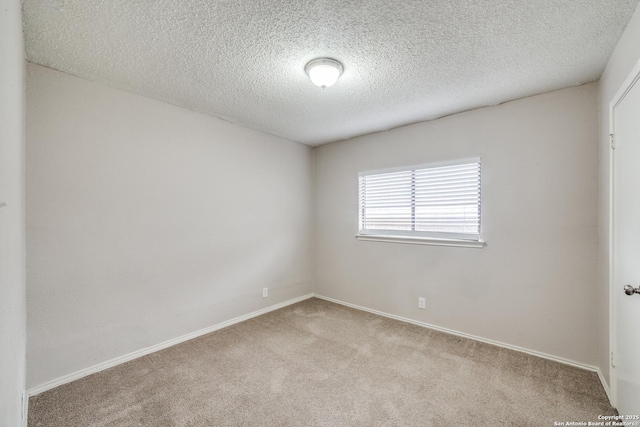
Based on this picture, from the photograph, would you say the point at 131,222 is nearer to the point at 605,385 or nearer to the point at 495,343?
the point at 495,343

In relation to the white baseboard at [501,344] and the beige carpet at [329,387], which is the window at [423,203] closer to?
the white baseboard at [501,344]

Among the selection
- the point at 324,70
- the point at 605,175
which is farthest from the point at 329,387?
the point at 605,175

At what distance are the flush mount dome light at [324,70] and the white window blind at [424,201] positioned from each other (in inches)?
65.9

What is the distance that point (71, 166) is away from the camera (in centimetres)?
215

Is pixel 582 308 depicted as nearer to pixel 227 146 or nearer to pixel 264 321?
pixel 264 321

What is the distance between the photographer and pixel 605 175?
2.01 m

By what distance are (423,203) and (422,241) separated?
447mm

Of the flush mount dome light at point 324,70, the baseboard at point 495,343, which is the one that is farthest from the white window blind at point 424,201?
the flush mount dome light at point 324,70

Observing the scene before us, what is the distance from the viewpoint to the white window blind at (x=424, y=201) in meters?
2.88

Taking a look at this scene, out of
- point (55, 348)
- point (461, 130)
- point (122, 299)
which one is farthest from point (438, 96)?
point (55, 348)

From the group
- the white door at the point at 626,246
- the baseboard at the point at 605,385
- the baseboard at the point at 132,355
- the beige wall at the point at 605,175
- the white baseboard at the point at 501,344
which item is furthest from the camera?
the white baseboard at the point at 501,344

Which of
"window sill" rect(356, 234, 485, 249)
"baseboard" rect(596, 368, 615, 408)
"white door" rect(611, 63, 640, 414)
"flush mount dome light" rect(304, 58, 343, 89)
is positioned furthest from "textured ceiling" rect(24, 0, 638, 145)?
"baseboard" rect(596, 368, 615, 408)

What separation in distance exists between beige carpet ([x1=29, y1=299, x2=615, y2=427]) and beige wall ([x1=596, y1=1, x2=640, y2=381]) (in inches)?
13.8

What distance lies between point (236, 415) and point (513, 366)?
2253mm
